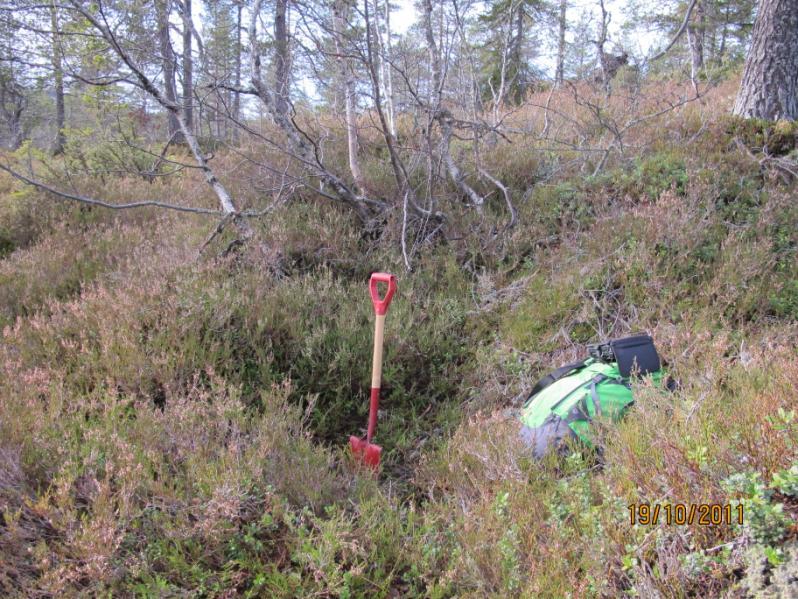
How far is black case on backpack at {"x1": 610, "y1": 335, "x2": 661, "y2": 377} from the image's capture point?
2.99 metres

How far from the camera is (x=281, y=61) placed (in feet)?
18.0

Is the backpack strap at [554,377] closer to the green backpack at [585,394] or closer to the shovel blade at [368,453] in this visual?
the green backpack at [585,394]

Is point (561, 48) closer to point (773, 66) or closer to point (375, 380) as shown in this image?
point (773, 66)

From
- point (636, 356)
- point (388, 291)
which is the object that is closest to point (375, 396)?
point (388, 291)

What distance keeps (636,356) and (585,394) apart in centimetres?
46

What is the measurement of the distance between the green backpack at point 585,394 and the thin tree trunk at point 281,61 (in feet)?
13.2

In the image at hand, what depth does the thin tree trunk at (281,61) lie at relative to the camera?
16.9ft

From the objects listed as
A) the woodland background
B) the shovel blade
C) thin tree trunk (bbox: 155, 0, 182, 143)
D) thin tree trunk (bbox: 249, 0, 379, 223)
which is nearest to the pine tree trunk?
the woodland background

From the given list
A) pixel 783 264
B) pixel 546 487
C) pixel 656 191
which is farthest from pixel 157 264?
pixel 783 264

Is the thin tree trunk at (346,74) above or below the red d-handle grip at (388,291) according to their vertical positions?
above

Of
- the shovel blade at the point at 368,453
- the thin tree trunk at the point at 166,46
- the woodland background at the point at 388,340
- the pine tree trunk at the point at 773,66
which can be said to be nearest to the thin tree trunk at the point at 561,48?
the pine tree trunk at the point at 773,66

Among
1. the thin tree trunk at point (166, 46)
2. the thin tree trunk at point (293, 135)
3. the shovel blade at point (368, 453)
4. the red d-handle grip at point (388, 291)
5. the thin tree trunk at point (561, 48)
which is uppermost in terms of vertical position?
the thin tree trunk at point (561, 48)
